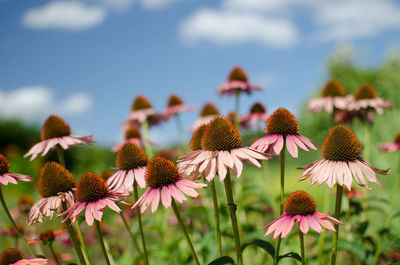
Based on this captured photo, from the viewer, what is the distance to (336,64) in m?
11.7

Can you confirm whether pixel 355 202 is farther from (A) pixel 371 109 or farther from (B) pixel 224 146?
(B) pixel 224 146

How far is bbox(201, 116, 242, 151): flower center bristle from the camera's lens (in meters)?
1.33

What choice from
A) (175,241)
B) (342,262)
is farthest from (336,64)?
(175,241)

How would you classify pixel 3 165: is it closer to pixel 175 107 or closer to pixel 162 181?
pixel 162 181

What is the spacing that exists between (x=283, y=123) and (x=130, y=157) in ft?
2.17

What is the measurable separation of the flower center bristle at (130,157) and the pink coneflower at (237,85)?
5.20 ft

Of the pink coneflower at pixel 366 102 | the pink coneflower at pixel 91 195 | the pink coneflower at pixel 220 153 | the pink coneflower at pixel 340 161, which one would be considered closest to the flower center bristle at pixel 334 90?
the pink coneflower at pixel 366 102

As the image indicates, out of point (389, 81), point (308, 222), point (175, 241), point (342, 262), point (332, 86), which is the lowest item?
point (342, 262)

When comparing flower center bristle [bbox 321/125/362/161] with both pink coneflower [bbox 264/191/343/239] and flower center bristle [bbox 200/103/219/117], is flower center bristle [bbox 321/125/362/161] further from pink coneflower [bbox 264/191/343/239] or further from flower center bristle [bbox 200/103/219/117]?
flower center bristle [bbox 200/103/219/117]

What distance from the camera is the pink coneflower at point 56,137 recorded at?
6.40 ft

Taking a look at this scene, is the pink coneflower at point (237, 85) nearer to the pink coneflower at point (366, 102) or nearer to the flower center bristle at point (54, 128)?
the pink coneflower at point (366, 102)

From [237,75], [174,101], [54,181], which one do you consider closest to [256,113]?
[237,75]

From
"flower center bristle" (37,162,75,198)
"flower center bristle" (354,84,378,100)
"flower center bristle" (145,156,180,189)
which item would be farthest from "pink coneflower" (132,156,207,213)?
"flower center bristle" (354,84,378,100)

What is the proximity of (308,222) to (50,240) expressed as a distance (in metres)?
1.35
